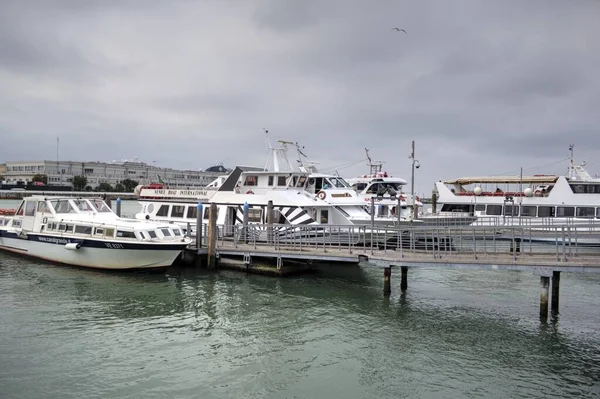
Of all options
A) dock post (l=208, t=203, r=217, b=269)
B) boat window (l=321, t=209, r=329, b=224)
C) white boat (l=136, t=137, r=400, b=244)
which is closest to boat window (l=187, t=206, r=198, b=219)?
white boat (l=136, t=137, r=400, b=244)

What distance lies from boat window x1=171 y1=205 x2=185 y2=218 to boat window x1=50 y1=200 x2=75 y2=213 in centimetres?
593

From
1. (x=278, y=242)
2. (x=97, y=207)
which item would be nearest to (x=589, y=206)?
(x=278, y=242)

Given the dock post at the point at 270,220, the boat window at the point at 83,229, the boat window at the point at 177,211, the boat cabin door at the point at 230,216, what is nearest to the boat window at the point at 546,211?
the dock post at the point at 270,220

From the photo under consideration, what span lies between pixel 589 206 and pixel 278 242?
86.7 ft

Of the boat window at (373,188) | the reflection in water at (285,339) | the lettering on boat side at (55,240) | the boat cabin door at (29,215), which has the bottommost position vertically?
the reflection in water at (285,339)

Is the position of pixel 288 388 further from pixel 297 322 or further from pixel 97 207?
pixel 97 207

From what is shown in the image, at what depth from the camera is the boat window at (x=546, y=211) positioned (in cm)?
3572

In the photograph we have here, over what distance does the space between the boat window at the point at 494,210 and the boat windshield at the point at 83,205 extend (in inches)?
1200

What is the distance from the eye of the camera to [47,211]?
81.9 feet

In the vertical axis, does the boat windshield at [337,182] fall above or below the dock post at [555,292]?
above

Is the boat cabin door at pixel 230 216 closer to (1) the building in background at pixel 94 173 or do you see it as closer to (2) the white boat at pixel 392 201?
(2) the white boat at pixel 392 201

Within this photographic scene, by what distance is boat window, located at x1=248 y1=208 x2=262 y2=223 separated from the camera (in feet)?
85.8

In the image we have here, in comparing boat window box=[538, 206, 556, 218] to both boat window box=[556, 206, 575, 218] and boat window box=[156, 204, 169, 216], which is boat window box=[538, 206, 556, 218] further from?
boat window box=[156, 204, 169, 216]

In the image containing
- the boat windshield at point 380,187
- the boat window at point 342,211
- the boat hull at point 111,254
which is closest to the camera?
the boat hull at point 111,254
